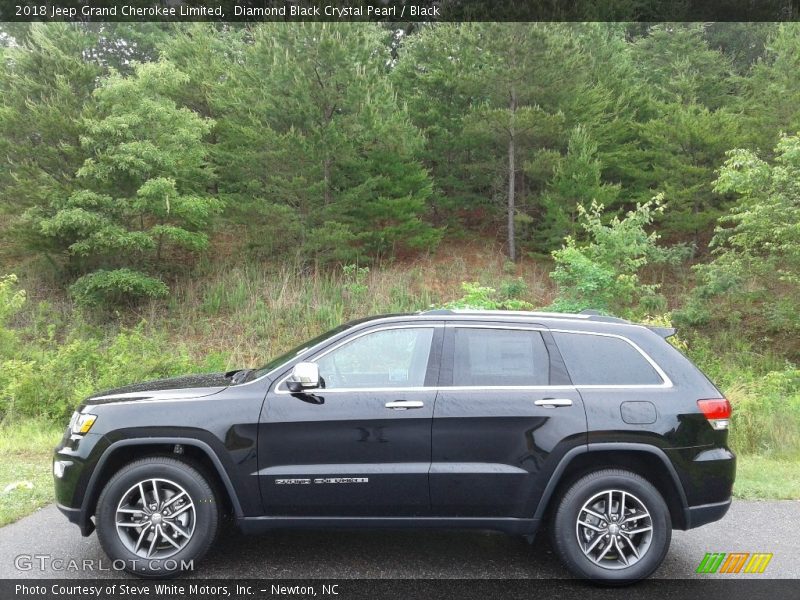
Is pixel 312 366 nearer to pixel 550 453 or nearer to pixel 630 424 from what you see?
pixel 550 453

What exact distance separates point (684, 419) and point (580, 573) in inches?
47.8

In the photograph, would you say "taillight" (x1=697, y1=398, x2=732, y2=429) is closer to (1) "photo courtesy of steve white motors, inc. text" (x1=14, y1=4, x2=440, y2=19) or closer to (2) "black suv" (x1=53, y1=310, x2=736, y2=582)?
(2) "black suv" (x1=53, y1=310, x2=736, y2=582)

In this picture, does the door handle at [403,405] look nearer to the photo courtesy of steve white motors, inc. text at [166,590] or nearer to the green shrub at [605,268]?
the photo courtesy of steve white motors, inc. text at [166,590]

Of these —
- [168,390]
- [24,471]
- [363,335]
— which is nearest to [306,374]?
[363,335]

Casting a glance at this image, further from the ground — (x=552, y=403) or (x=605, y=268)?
(x=605, y=268)

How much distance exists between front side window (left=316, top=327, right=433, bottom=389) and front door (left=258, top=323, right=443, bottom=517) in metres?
0.16

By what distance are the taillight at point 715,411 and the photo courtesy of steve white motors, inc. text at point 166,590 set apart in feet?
8.77

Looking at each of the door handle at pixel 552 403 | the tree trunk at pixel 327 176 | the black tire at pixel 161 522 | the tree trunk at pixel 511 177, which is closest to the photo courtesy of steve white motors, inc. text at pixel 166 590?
the black tire at pixel 161 522

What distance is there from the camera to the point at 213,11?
2316 centimetres

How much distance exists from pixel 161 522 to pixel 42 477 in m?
3.10

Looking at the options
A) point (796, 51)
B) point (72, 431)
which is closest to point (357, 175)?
point (796, 51)

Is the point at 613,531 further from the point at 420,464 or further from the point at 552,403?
the point at 420,464

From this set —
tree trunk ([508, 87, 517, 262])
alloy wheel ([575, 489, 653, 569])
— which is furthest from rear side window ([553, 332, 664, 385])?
tree trunk ([508, 87, 517, 262])

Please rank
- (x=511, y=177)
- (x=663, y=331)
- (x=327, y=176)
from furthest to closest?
(x=511, y=177) < (x=327, y=176) < (x=663, y=331)
